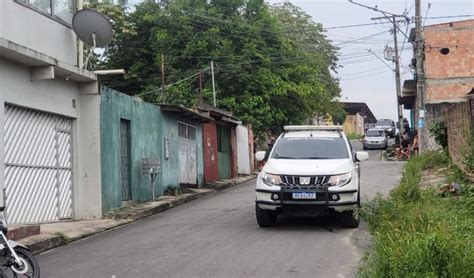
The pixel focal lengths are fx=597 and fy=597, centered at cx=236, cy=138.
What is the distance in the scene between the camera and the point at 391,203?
1034 centimetres

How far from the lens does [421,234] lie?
6531 mm

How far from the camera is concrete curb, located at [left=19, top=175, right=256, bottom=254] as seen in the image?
9.93 m

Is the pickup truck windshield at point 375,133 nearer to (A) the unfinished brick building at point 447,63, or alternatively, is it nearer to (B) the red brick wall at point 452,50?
(A) the unfinished brick building at point 447,63

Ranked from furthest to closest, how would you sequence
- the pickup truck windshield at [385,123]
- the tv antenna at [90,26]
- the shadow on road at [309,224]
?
the pickup truck windshield at [385,123] < the tv antenna at [90,26] < the shadow on road at [309,224]

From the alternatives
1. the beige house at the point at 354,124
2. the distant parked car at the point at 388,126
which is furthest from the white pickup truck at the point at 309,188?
the beige house at the point at 354,124

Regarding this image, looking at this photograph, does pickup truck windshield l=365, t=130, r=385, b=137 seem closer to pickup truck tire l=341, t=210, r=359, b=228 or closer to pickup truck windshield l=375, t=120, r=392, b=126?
pickup truck windshield l=375, t=120, r=392, b=126

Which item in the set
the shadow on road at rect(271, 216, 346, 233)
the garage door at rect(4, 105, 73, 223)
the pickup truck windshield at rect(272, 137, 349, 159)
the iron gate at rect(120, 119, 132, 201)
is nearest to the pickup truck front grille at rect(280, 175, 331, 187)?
the shadow on road at rect(271, 216, 346, 233)

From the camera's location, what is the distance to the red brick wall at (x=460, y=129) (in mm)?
13330

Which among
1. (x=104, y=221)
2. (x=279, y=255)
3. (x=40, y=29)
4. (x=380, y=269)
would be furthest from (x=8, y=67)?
(x=380, y=269)

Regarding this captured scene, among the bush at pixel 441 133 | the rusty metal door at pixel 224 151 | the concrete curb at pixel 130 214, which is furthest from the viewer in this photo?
the rusty metal door at pixel 224 151

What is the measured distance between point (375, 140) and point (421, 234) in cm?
4218

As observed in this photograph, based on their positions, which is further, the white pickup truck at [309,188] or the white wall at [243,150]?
the white wall at [243,150]

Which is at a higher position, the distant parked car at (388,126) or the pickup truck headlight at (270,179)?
the distant parked car at (388,126)

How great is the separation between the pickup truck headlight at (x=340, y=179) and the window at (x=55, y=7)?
6680 mm
